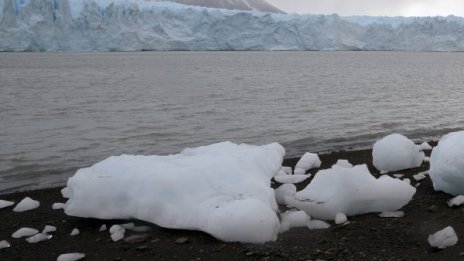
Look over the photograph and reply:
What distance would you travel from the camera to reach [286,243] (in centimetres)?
367

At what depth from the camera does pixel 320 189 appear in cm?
438

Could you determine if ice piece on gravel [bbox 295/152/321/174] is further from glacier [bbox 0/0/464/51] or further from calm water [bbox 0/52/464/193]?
glacier [bbox 0/0/464/51]

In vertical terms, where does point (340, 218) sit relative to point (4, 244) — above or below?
above

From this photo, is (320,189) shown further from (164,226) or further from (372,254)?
(164,226)

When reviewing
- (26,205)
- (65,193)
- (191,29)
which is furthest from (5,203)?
(191,29)

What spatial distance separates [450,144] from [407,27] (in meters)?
66.6

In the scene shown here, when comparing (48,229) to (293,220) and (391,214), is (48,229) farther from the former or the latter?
(391,214)

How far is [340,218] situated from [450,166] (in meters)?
1.16

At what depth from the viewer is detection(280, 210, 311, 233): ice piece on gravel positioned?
398 cm

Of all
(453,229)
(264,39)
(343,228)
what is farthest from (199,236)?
(264,39)

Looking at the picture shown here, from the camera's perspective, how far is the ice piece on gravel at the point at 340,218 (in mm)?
4114

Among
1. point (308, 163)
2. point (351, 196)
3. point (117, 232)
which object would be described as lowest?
point (308, 163)

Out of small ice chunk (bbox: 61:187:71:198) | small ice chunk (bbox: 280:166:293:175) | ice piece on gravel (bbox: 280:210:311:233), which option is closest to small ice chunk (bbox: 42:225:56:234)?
small ice chunk (bbox: 61:187:71:198)

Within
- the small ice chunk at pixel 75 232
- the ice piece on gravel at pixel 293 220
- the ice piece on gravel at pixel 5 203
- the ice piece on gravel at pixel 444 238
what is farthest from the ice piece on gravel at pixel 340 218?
the ice piece on gravel at pixel 5 203
